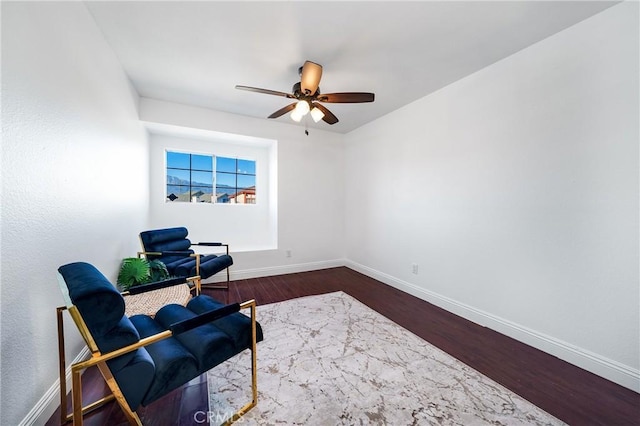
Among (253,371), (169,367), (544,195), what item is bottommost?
(253,371)

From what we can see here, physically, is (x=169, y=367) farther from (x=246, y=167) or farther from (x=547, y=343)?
(x=246, y=167)

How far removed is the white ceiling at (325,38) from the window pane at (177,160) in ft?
4.39

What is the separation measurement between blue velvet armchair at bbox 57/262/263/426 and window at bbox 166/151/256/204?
125 inches

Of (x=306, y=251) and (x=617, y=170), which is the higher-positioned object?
(x=617, y=170)

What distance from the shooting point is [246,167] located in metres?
4.81

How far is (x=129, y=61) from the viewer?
2547mm

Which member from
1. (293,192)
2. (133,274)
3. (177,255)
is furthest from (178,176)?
(133,274)

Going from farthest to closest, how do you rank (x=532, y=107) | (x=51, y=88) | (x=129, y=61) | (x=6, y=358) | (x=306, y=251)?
(x=306, y=251), (x=129, y=61), (x=532, y=107), (x=51, y=88), (x=6, y=358)

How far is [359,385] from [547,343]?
1765 mm

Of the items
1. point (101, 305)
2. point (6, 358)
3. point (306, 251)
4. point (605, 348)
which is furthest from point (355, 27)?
point (306, 251)

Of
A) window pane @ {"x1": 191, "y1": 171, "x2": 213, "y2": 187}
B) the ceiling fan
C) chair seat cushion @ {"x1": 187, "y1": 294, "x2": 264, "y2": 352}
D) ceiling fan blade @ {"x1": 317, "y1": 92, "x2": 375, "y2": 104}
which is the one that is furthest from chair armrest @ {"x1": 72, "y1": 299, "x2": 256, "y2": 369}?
window pane @ {"x1": 191, "y1": 171, "x2": 213, "y2": 187}

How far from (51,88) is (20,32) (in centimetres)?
30

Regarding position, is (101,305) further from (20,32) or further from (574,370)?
(574,370)

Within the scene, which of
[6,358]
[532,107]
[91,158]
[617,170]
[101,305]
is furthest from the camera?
[532,107]
